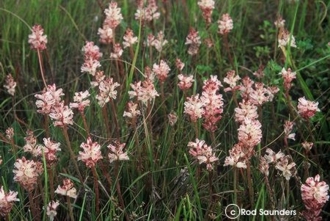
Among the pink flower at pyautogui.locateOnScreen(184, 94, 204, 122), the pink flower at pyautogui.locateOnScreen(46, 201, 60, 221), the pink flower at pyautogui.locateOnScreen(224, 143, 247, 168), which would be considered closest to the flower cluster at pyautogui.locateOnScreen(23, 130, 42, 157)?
the pink flower at pyautogui.locateOnScreen(46, 201, 60, 221)

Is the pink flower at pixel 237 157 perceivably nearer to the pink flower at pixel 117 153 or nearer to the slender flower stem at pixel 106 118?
the pink flower at pixel 117 153

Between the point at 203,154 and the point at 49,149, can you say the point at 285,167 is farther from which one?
the point at 49,149

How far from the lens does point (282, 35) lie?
2.51 meters

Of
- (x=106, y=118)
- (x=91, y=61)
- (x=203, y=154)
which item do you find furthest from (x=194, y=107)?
(x=91, y=61)

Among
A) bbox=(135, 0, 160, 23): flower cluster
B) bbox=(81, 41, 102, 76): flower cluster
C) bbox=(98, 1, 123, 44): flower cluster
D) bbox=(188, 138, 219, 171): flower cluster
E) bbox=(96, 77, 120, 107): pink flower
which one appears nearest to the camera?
bbox=(188, 138, 219, 171): flower cluster

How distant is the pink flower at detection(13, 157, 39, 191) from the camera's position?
183cm

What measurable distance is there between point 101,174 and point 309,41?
1.22 meters

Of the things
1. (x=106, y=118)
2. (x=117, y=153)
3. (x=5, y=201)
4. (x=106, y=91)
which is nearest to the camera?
(x=5, y=201)

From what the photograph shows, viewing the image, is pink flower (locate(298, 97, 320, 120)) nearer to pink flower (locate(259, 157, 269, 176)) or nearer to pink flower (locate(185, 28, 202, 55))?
pink flower (locate(259, 157, 269, 176))

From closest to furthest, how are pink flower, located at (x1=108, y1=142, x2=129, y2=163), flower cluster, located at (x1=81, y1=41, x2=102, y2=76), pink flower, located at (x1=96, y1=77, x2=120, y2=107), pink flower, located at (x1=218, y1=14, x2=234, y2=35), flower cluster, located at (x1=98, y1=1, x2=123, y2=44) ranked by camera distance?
pink flower, located at (x1=108, y1=142, x2=129, y2=163) < pink flower, located at (x1=96, y1=77, x2=120, y2=107) < flower cluster, located at (x1=81, y1=41, x2=102, y2=76) < flower cluster, located at (x1=98, y1=1, x2=123, y2=44) < pink flower, located at (x1=218, y1=14, x2=234, y2=35)

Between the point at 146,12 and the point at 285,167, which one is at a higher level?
the point at 146,12

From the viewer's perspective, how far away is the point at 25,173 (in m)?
1.84

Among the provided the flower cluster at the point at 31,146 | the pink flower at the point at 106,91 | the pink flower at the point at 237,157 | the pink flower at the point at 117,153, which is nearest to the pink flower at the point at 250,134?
the pink flower at the point at 237,157

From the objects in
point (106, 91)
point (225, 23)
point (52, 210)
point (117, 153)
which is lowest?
point (52, 210)
